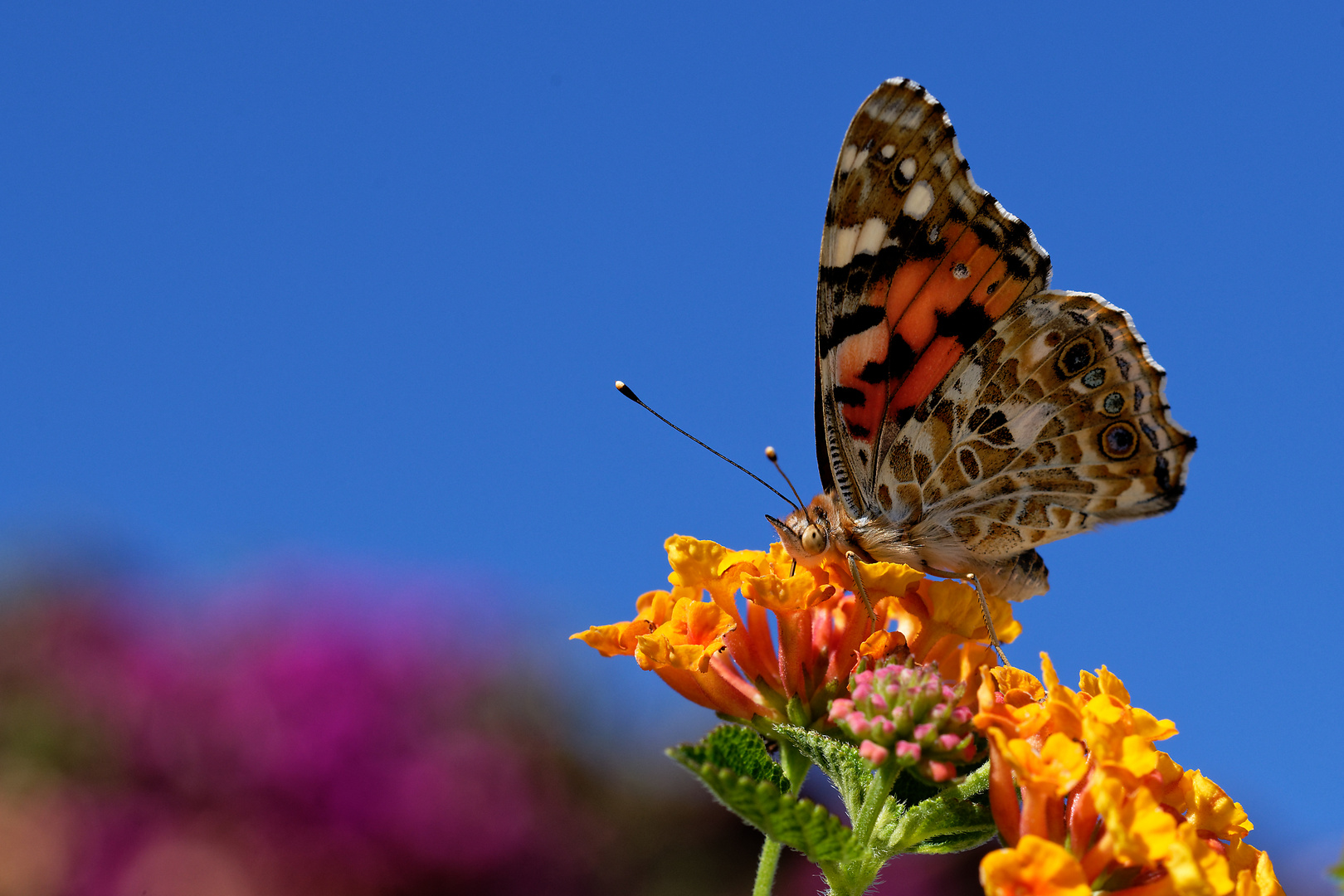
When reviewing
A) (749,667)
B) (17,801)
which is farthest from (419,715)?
(749,667)

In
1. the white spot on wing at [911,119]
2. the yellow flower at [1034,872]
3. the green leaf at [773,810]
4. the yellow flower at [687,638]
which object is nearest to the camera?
the yellow flower at [1034,872]

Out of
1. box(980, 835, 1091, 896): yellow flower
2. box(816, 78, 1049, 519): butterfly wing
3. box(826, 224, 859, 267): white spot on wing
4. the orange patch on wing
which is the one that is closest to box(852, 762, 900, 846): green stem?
box(980, 835, 1091, 896): yellow flower

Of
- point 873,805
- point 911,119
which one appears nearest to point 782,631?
point 873,805

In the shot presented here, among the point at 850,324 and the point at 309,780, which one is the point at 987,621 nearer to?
the point at 850,324

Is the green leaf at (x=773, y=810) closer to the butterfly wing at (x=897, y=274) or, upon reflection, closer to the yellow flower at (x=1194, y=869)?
the yellow flower at (x=1194, y=869)

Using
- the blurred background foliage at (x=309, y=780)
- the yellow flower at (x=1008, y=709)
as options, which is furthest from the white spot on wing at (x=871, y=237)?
the blurred background foliage at (x=309, y=780)

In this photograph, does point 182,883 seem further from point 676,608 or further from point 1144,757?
point 1144,757
